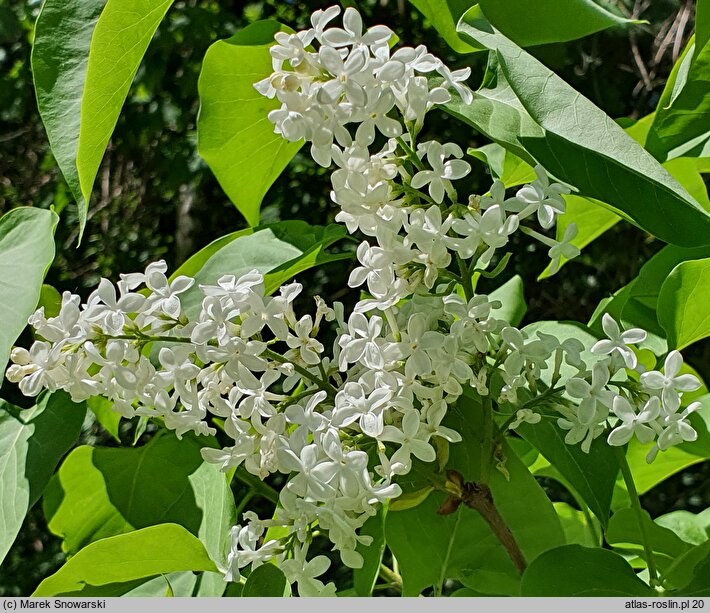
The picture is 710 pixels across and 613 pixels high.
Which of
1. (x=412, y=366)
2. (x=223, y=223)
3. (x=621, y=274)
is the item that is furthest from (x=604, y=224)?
(x=223, y=223)

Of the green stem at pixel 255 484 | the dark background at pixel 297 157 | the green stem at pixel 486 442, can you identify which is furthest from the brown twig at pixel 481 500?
the dark background at pixel 297 157

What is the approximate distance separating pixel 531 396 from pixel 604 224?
0.70 feet

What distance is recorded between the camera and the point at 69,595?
0.35 meters

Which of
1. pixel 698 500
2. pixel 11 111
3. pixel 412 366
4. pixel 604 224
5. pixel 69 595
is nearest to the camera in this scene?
pixel 412 366

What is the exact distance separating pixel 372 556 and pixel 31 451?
6.0 inches

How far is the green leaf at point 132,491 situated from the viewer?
0.38 meters

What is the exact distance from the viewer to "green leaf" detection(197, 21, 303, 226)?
0.37 meters

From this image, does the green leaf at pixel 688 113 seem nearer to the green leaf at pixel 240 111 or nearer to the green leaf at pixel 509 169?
the green leaf at pixel 509 169

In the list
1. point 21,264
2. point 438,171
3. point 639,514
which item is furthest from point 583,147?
point 21,264

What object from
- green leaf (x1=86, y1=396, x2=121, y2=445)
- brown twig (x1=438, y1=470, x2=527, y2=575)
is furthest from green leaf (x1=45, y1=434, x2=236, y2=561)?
brown twig (x1=438, y1=470, x2=527, y2=575)

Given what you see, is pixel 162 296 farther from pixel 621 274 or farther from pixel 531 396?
pixel 621 274

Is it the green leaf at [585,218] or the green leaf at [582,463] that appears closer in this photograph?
the green leaf at [582,463]

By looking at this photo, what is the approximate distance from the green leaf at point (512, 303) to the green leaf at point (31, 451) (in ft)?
0.70

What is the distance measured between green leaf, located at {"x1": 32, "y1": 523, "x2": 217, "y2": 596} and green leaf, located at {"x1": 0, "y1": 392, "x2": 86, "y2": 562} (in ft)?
0.09
